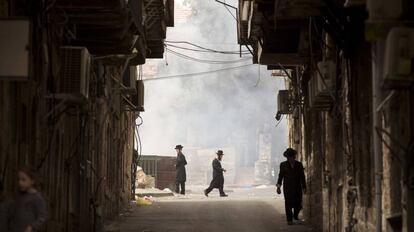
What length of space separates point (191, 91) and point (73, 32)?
4604 cm

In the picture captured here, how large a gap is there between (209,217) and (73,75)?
8.10m

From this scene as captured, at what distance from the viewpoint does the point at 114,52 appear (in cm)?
1551

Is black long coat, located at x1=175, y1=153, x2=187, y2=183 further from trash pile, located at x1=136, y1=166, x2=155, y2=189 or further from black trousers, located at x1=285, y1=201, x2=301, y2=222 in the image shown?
black trousers, located at x1=285, y1=201, x2=301, y2=222

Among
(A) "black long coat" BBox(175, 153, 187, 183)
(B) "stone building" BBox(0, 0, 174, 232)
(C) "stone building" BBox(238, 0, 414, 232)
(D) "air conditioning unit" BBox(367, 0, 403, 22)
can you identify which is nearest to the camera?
(D) "air conditioning unit" BBox(367, 0, 403, 22)

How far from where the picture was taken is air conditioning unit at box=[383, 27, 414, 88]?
27.0 feet

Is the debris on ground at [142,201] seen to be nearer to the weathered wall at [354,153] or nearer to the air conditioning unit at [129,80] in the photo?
the air conditioning unit at [129,80]

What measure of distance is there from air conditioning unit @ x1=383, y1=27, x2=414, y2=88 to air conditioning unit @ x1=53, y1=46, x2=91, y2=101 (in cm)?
502

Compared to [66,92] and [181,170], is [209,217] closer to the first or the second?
[66,92]

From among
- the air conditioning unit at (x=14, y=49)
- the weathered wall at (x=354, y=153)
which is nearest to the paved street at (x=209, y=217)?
the weathered wall at (x=354, y=153)

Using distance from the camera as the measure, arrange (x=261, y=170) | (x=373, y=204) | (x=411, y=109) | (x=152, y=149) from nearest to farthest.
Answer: (x=411, y=109)
(x=373, y=204)
(x=261, y=170)
(x=152, y=149)

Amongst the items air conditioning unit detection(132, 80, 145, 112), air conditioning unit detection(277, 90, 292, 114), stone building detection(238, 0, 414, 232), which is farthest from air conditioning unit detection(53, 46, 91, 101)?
air conditioning unit detection(277, 90, 292, 114)

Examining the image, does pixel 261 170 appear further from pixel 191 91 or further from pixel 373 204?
Answer: pixel 373 204

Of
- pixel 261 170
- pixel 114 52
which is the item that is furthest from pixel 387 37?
pixel 261 170

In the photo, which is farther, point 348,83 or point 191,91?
point 191,91
